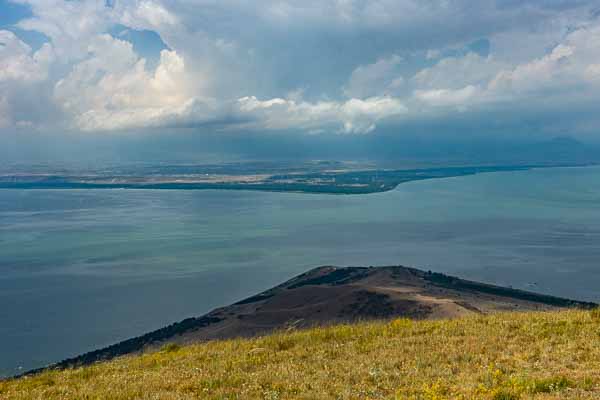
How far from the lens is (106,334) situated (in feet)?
123

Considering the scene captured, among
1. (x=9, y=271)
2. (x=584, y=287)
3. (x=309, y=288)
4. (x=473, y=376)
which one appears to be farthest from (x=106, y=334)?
(x=584, y=287)

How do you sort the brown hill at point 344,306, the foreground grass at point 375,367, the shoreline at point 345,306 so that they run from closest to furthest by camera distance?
the foreground grass at point 375,367
the shoreline at point 345,306
the brown hill at point 344,306

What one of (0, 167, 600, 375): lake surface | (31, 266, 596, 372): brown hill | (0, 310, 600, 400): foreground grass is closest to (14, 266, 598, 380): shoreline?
(31, 266, 596, 372): brown hill

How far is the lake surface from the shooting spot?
42.8m

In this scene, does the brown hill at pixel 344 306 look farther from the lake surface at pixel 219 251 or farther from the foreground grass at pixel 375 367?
the foreground grass at pixel 375 367

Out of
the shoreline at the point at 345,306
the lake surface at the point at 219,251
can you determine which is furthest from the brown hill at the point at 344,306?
the lake surface at the point at 219,251

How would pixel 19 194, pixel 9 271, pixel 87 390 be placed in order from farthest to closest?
pixel 19 194
pixel 9 271
pixel 87 390

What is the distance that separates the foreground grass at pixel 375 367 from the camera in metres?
5.53

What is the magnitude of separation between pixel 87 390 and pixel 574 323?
7.96 meters

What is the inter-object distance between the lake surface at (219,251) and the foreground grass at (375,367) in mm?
27690

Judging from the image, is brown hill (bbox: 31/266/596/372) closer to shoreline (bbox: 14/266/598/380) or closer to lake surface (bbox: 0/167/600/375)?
shoreline (bbox: 14/266/598/380)

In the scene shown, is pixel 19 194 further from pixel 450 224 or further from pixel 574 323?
pixel 574 323

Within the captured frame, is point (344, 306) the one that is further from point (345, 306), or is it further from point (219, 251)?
point (219, 251)

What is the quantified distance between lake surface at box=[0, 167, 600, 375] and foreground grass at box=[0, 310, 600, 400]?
27690mm
